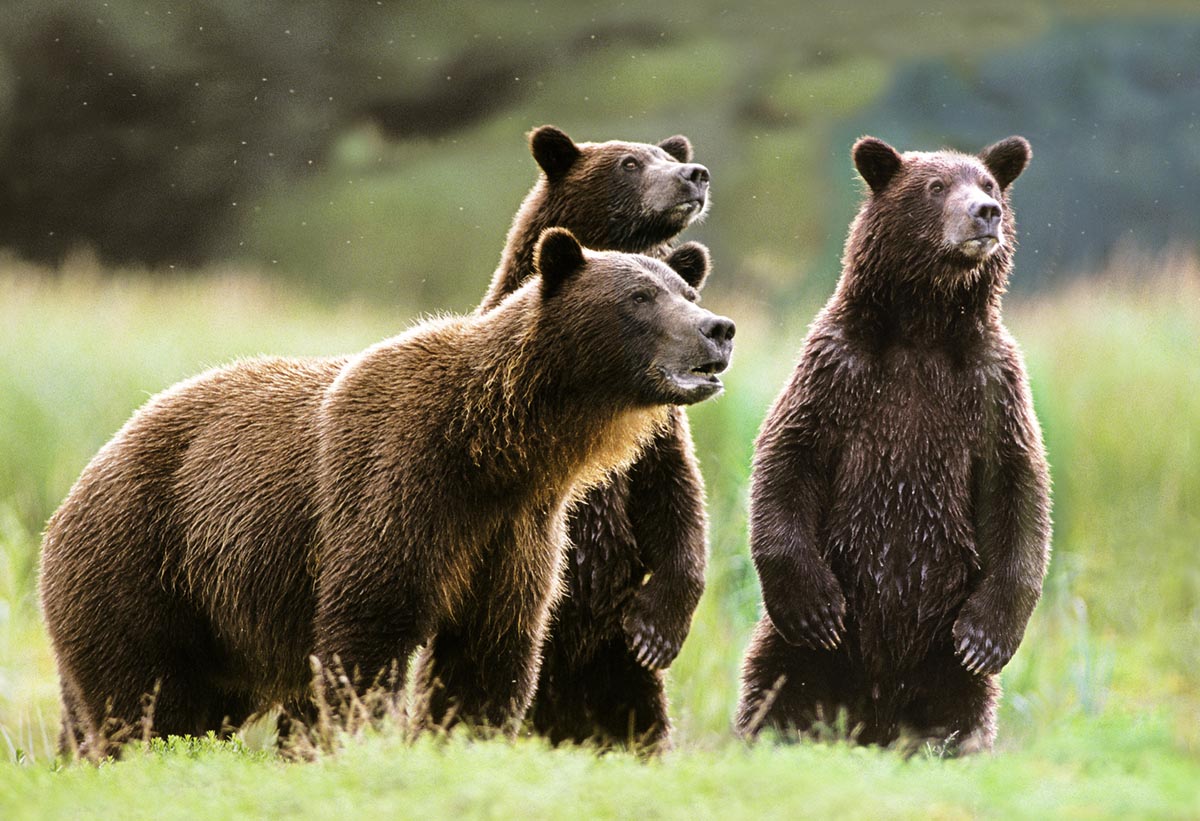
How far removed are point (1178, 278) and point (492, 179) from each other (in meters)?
12.9

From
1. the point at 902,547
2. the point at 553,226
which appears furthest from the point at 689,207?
the point at 902,547

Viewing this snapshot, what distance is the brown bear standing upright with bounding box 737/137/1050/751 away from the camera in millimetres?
5898

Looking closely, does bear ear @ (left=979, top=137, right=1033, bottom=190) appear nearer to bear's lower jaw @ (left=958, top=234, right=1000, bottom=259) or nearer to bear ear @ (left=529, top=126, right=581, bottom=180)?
bear's lower jaw @ (left=958, top=234, right=1000, bottom=259)

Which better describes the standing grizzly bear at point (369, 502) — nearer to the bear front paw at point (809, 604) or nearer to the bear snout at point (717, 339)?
the bear snout at point (717, 339)

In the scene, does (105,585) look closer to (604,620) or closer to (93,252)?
(604,620)

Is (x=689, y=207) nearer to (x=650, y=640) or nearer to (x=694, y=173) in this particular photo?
(x=694, y=173)

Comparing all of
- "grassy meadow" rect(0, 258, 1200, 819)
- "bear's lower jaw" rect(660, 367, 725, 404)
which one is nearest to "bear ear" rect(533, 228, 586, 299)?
"bear's lower jaw" rect(660, 367, 725, 404)

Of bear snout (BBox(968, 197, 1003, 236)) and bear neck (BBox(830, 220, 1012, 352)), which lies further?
bear neck (BBox(830, 220, 1012, 352))

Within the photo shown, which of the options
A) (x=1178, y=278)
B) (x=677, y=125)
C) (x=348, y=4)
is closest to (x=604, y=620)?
(x=1178, y=278)

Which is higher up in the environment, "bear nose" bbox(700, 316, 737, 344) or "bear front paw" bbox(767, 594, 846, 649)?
"bear nose" bbox(700, 316, 737, 344)

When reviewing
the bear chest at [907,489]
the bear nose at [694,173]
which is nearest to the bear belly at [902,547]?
the bear chest at [907,489]

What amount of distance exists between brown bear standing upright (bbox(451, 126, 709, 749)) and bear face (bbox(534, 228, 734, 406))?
0.82 meters

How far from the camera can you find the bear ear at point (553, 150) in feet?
20.5

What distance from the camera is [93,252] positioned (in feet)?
62.2
